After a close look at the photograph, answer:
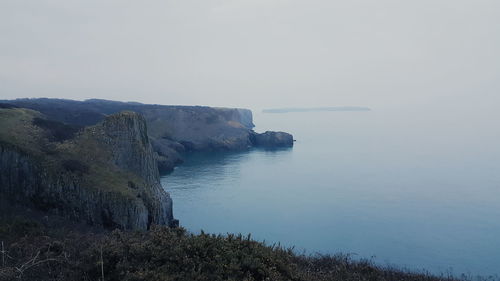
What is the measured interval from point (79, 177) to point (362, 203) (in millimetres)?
35696

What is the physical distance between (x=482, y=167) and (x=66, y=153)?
76.0 m

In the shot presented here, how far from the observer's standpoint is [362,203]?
171ft

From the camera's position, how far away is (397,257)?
3491 centimetres

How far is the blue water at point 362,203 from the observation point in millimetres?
37094

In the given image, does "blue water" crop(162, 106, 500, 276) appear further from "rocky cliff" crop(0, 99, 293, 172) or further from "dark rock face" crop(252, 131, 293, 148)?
"dark rock face" crop(252, 131, 293, 148)

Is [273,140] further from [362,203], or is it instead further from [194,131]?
[362,203]

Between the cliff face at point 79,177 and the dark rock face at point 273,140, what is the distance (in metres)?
79.4

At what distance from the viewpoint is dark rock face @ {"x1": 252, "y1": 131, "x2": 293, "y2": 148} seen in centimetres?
11900

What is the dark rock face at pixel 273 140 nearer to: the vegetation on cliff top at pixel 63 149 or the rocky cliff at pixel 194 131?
the rocky cliff at pixel 194 131

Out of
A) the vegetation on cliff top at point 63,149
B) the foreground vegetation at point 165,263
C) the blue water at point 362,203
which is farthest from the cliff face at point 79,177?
the foreground vegetation at point 165,263

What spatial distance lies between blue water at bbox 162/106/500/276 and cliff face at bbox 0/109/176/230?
913cm

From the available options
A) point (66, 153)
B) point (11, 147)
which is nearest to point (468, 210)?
point (66, 153)

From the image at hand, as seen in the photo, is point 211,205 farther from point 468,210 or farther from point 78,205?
point 468,210

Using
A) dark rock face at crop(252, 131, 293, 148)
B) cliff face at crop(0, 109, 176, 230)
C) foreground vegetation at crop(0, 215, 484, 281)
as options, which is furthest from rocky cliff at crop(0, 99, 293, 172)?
foreground vegetation at crop(0, 215, 484, 281)
